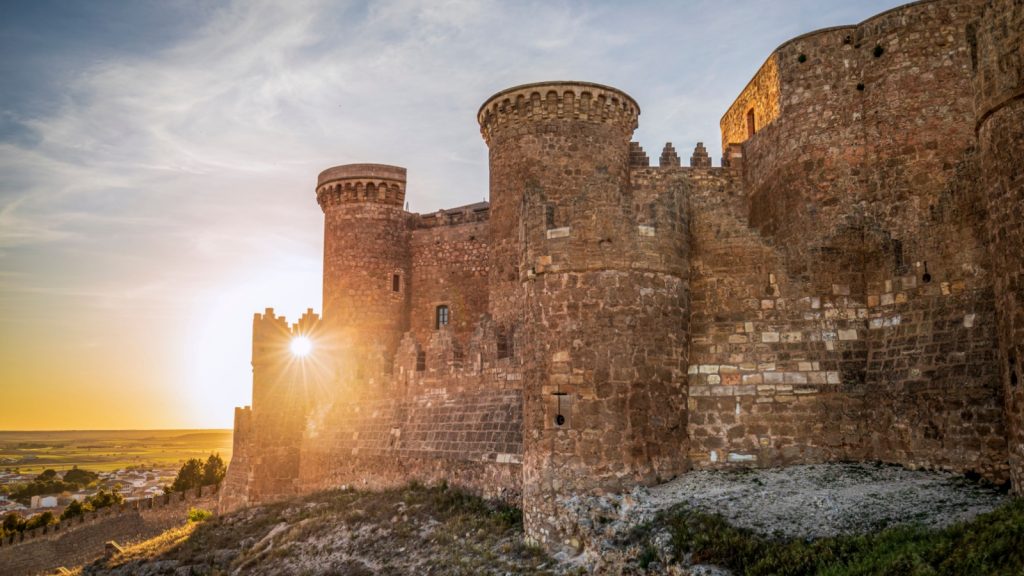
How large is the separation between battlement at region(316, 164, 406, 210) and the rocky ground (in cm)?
1181

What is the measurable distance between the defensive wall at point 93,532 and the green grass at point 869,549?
28884mm

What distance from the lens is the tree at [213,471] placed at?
47.8 m

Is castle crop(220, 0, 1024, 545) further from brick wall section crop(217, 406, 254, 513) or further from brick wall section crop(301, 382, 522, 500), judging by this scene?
brick wall section crop(217, 406, 254, 513)

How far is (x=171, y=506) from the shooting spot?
3756cm

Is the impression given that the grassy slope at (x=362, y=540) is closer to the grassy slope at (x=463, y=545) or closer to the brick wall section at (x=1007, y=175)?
the grassy slope at (x=463, y=545)

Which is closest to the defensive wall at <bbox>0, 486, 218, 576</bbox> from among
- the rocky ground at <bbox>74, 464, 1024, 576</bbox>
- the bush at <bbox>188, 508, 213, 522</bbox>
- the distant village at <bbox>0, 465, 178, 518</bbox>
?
the bush at <bbox>188, 508, 213, 522</bbox>

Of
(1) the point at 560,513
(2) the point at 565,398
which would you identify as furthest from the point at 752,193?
(1) the point at 560,513

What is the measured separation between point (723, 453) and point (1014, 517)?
5.31 metres

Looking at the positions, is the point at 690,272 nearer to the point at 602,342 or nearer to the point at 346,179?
the point at 602,342

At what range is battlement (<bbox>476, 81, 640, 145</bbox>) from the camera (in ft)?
76.9

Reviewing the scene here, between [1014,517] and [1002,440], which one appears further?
[1002,440]

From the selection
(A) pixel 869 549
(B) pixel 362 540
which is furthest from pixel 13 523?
(A) pixel 869 549

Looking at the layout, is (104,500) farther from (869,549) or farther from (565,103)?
(869,549)

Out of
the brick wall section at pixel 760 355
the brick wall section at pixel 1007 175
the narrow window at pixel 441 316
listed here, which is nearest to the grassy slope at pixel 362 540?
the brick wall section at pixel 760 355
